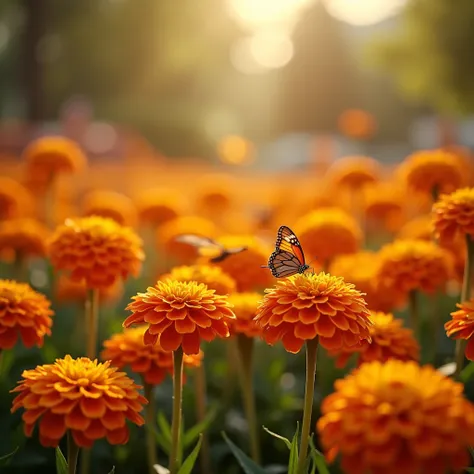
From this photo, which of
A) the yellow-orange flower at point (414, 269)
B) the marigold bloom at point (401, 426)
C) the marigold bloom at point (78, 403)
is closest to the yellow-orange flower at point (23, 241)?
the yellow-orange flower at point (414, 269)

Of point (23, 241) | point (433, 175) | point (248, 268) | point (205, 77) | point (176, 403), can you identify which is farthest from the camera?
point (205, 77)

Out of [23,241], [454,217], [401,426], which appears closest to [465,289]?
[454,217]

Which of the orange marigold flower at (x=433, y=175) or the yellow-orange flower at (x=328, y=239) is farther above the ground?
the orange marigold flower at (x=433, y=175)

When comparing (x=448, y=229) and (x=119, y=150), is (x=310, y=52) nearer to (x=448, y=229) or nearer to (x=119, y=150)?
(x=119, y=150)

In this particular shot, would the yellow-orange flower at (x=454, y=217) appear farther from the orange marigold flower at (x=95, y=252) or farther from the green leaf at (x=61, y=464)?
the green leaf at (x=61, y=464)

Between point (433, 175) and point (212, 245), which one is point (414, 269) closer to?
point (433, 175)

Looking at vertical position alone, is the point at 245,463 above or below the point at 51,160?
below
